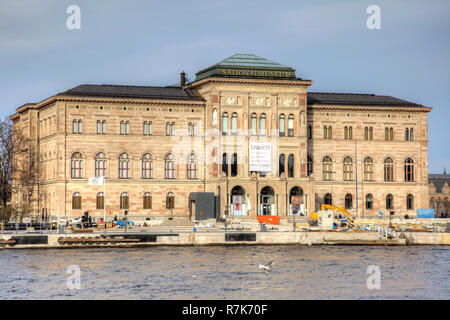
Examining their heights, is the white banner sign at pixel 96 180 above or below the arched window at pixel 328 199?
above

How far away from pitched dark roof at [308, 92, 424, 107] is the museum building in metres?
3.69

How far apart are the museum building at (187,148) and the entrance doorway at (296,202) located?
132 mm

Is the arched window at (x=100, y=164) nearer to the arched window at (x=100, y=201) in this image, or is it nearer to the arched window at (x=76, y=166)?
the arched window at (x=76, y=166)

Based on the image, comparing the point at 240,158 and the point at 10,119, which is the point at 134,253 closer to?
the point at 240,158

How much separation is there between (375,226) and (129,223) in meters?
29.2

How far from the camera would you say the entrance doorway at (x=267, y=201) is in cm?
13025

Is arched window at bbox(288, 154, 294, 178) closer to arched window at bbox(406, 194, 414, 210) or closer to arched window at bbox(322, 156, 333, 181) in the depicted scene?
arched window at bbox(322, 156, 333, 181)

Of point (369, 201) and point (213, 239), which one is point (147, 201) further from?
point (369, 201)

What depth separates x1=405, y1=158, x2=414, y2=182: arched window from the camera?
141875 mm

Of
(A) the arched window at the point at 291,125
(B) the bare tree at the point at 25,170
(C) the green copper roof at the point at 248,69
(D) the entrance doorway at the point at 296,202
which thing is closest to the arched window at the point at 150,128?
(C) the green copper roof at the point at 248,69

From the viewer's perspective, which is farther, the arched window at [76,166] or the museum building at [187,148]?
the museum building at [187,148]

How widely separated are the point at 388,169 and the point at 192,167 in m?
28.5

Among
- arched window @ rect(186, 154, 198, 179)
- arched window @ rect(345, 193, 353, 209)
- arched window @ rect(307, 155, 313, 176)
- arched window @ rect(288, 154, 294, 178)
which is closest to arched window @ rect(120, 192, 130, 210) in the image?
arched window @ rect(186, 154, 198, 179)
